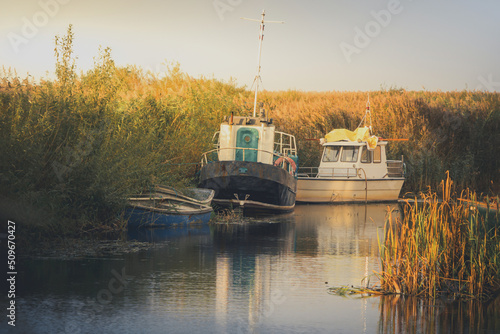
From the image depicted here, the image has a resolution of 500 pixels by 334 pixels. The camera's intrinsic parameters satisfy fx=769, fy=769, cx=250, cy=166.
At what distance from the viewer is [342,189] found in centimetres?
3091

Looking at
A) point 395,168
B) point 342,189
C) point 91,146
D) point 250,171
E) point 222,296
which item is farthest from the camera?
point 395,168

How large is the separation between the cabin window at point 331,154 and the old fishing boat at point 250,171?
14.4ft

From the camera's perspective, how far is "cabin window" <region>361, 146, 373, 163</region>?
31484 millimetres

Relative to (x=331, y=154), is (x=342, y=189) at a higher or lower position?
lower

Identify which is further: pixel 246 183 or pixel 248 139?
pixel 248 139

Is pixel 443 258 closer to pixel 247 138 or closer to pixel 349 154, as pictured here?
pixel 247 138

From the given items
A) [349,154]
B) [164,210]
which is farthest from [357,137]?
[164,210]

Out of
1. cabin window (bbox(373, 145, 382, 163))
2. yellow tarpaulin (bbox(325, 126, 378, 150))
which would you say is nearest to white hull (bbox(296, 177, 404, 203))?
cabin window (bbox(373, 145, 382, 163))

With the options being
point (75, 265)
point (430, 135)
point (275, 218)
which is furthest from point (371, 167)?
point (75, 265)

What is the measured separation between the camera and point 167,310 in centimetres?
958

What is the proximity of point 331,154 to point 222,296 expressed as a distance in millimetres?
21844

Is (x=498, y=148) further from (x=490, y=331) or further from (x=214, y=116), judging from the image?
(x=490, y=331)

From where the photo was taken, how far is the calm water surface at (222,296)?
8.98 metres

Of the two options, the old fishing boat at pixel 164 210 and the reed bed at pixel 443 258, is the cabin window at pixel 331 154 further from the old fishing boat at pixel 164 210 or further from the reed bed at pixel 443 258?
the reed bed at pixel 443 258
